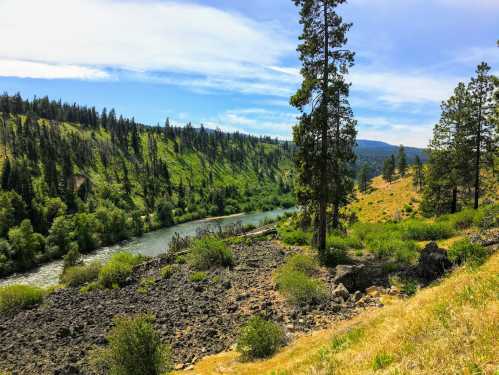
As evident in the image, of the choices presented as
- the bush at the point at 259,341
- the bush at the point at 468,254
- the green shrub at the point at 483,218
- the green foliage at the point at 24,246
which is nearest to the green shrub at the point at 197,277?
→ the bush at the point at 259,341

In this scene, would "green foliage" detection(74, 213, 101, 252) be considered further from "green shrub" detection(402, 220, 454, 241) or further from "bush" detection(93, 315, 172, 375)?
"bush" detection(93, 315, 172, 375)

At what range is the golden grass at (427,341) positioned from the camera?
6.02 meters

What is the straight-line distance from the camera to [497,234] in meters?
17.5

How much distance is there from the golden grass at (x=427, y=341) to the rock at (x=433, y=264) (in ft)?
14.0

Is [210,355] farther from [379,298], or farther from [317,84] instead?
[317,84]

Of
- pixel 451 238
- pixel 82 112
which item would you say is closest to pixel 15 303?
pixel 451 238

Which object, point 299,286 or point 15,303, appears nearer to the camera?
point 299,286

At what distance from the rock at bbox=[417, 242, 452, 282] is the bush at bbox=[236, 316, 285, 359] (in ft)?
24.6

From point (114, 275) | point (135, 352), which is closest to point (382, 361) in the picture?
point (135, 352)

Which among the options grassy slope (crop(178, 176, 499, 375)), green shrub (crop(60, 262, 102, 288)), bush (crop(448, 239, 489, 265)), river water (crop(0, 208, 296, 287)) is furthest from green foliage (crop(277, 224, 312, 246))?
river water (crop(0, 208, 296, 287))

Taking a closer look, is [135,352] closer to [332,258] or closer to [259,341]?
[259,341]

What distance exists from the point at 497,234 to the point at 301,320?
36.4 ft

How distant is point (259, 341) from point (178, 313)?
7.79 meters

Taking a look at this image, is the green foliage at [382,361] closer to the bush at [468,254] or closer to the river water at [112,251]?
the bush at [468,254]
